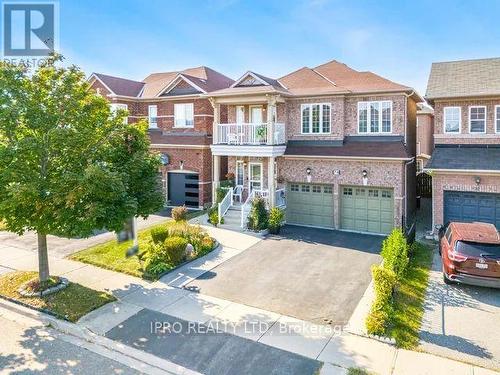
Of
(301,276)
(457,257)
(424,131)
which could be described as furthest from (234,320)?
(424,131)

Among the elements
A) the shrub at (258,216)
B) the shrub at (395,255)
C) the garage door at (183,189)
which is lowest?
the shrub at (395,255)

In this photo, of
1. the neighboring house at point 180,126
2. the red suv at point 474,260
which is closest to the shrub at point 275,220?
the neighboring house at point 180,126

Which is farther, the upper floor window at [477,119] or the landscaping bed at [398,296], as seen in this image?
the upper floor window at [477,119]

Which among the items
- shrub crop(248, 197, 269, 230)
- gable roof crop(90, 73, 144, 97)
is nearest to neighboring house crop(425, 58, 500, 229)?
shrub crop(248, 197, 269, 230)

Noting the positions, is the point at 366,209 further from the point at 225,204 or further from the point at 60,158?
the point at 60,158

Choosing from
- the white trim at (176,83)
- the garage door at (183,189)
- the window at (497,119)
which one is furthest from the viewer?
the garage door at (183,189)

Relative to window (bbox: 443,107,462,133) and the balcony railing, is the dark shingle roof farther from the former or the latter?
the balcony railing

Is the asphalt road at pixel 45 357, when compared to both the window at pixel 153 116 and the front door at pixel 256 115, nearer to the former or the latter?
the front door at pixel 256 115
